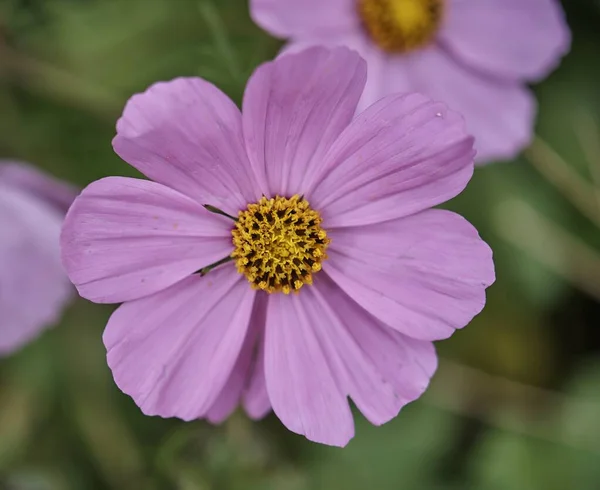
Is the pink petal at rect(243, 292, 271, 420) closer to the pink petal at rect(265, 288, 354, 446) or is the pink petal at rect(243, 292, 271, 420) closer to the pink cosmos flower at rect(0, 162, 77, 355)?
the pink petal at rect(265, 288, 354, 446)

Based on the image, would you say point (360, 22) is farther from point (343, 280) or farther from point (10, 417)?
point (10, 417)

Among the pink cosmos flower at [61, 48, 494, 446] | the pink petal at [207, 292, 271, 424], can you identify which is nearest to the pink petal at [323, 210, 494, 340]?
the pink cosmos flower at [61, 48, 494, 446]

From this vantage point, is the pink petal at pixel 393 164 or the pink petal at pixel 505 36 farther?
the pink petal at pixel 505 36

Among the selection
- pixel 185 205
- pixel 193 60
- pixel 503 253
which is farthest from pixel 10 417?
pixel 503 253

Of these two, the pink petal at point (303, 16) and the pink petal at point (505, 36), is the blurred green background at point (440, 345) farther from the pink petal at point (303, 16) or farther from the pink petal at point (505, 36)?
the pink petal at point (505, 36)

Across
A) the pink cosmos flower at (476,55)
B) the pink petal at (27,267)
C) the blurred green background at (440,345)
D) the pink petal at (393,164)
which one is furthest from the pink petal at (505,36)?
the pink petal at (27,267)

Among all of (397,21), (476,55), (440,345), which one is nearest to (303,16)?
(397,21)

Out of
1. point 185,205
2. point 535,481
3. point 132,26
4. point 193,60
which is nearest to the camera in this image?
point 185,205
